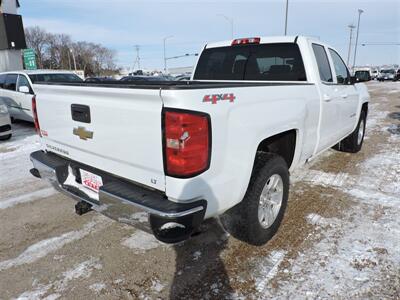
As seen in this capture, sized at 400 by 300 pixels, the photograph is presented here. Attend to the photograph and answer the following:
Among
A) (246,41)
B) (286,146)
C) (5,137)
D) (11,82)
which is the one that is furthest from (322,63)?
(11,82)

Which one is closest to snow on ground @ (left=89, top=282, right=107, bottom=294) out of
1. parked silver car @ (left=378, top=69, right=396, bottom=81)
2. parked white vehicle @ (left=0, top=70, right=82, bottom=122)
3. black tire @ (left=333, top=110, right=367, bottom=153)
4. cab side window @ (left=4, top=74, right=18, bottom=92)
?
black tire @ (left=333, top=110, right=367, bottom=153)

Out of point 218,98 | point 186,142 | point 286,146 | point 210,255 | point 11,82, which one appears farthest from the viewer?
point 11,82

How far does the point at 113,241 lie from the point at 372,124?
9.08 metres

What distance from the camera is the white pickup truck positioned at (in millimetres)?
2193

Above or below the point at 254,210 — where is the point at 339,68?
above

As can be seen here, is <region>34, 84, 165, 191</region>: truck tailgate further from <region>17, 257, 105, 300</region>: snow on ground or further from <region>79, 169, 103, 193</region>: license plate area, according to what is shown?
<region>17, 257, 105, 300</region>: snow on ground

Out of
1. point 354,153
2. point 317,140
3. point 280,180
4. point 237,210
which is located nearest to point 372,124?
point 354,153

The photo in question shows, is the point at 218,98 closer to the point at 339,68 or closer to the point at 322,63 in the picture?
the point at 322,63

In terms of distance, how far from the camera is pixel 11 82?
10492 mm

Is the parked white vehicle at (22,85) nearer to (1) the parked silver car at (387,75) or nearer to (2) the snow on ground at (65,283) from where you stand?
(2) the snow on ground at (65,283)

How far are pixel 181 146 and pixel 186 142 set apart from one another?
4cm

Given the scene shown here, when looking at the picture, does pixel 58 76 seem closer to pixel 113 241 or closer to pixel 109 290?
pixel 113 241

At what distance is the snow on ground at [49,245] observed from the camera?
9.96 feet

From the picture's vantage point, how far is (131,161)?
2.46 meters
